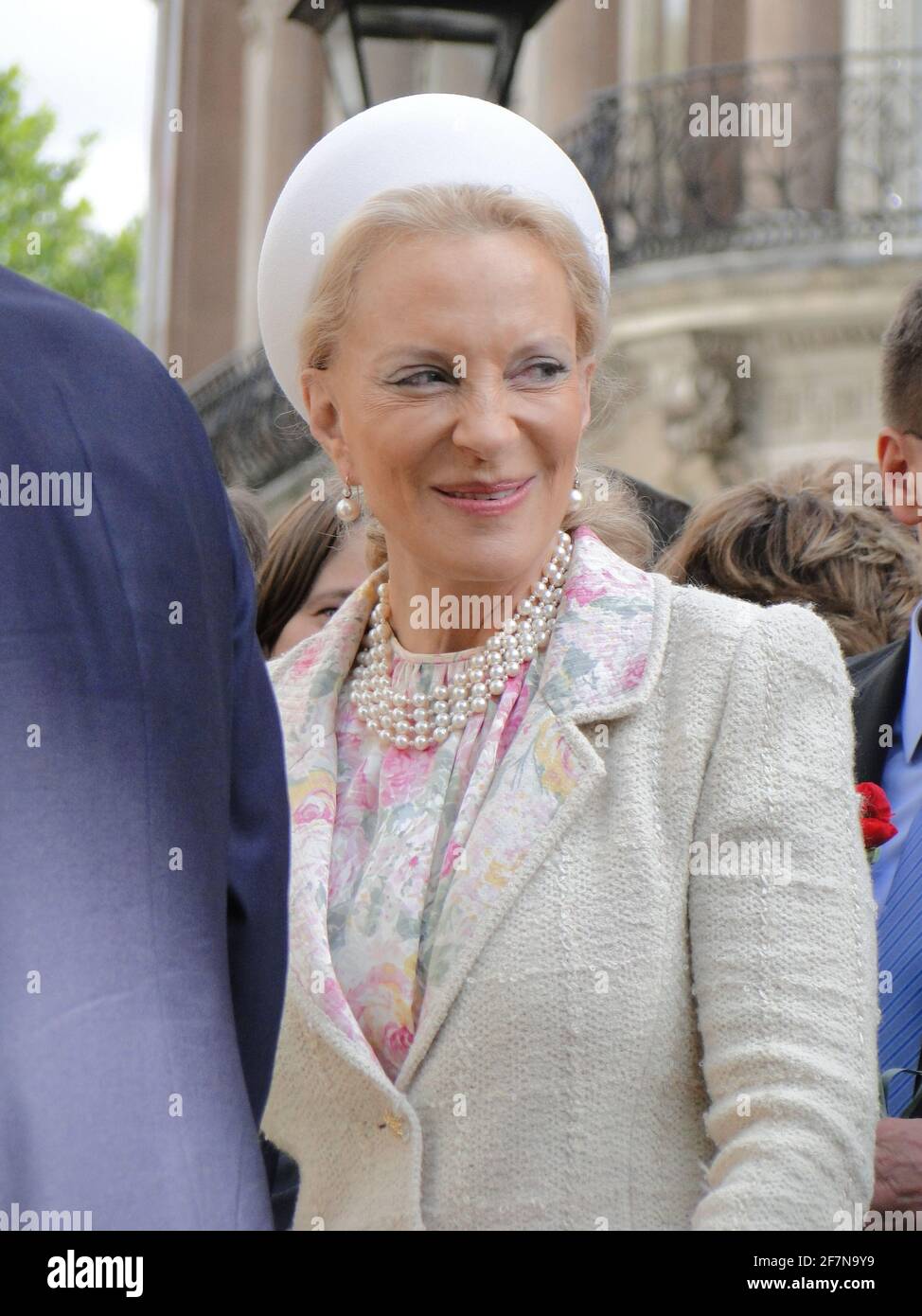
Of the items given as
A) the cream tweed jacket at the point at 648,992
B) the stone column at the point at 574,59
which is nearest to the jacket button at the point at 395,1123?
the cream tweed jacket at the point at 648,992

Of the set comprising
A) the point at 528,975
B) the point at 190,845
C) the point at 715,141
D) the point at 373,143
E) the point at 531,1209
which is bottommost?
the point at 531,1209

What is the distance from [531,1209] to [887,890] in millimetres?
870

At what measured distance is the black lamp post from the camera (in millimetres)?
4809

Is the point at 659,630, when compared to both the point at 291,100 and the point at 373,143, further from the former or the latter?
the point at 291,100

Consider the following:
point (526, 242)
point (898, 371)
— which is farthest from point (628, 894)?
point (898, 371)

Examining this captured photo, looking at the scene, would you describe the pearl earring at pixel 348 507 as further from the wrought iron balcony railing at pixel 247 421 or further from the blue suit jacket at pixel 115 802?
the wrought iron balcony railing at pixel 247 421

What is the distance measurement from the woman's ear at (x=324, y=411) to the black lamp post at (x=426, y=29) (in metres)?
2.52

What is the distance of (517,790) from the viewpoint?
2219 mm

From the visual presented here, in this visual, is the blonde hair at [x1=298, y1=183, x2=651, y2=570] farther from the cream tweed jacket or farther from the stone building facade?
the stone building facade

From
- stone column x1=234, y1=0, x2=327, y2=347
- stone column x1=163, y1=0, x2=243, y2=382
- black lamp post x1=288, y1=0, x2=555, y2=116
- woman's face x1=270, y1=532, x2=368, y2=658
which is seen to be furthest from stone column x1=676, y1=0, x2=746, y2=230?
woman's face x1=270, y1=532, x2=368, y2=658

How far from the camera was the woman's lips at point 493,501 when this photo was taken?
7.45 feet

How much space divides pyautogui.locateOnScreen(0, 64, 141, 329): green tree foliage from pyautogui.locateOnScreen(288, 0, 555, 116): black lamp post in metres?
10.6

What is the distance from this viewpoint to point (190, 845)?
1901 millimetres

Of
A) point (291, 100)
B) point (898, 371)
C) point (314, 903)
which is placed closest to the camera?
point (314, 903)
